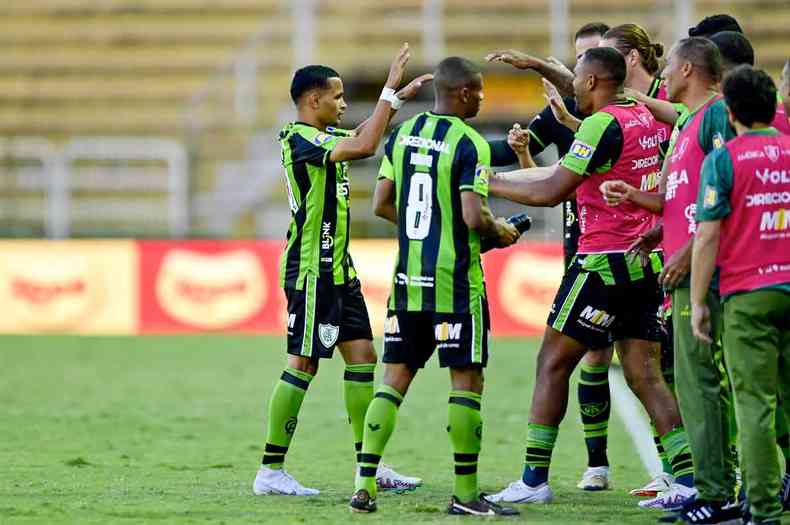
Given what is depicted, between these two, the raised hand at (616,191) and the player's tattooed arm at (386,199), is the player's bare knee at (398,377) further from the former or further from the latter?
the raised hand at (616,191)

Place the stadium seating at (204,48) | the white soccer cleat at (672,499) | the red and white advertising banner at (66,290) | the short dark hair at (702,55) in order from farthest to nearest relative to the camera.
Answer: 1. the stadium seating at (204,48)
2. the red and white advertising banner at (66,290)
3. the white soccer cleat at (672,499)
4. the short dark hair at (702,55)

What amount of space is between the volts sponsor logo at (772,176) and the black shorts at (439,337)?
1.58 metres

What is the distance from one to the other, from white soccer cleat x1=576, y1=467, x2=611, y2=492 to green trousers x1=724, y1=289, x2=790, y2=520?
1993 mm

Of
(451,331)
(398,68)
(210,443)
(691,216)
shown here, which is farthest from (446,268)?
(210,443)

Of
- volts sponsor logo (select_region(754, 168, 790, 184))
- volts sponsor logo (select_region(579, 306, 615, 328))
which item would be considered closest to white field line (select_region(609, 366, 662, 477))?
volts sponsor logo (select_region(579, 306, 615, 328))

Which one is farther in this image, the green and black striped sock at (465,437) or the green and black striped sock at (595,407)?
the green and black striped sock at (595,407)

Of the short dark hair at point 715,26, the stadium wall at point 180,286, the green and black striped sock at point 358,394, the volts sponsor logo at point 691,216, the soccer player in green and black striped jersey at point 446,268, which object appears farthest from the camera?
the stadium wall at point 180,286

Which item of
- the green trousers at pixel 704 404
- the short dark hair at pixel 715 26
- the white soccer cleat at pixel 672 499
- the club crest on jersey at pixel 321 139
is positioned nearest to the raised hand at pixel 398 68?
the club crest on jersey at pixel 321 139

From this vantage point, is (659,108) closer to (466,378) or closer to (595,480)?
(466,378)

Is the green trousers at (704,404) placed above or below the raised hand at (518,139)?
below

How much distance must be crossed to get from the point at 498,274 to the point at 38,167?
796cm

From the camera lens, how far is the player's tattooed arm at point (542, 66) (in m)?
7.85

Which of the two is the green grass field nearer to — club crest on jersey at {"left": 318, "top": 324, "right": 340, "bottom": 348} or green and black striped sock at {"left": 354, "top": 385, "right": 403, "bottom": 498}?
green and black striped sock at {"left": 354, "top": 385, "right": 403, "bottom": 498}

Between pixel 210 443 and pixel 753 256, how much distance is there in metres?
4.96
